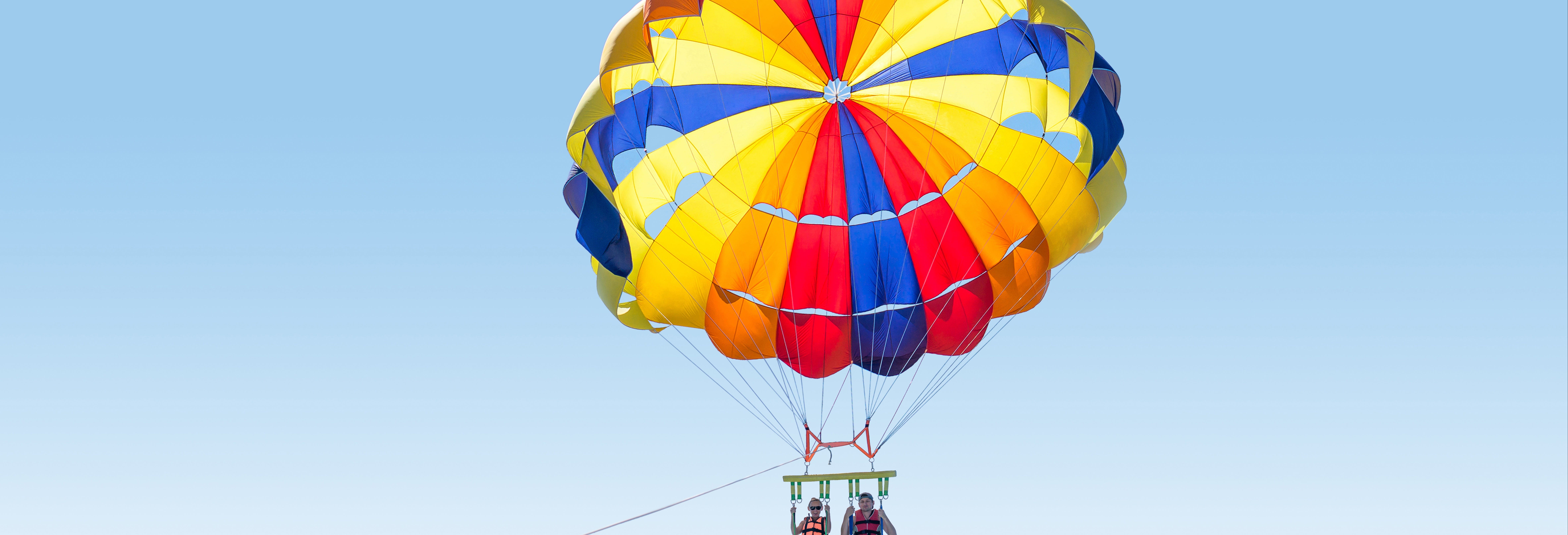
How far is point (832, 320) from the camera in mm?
14688

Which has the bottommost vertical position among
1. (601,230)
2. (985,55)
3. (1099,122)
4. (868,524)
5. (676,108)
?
(868,524)

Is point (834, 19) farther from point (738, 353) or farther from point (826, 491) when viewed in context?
point (826, 491)

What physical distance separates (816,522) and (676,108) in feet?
13.9

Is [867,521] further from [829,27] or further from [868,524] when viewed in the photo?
[829,27]

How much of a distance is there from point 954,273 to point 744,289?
85.5 inches

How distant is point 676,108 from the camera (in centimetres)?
1358

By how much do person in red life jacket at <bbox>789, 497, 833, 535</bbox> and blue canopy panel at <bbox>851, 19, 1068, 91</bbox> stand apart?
4105 millimetres

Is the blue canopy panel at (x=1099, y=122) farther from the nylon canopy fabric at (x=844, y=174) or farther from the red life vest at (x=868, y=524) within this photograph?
the red life vest at (x=868, y=524)

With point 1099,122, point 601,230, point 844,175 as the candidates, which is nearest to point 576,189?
point 601,230

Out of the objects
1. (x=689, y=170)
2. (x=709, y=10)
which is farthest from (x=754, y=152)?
(x=709, y=10)

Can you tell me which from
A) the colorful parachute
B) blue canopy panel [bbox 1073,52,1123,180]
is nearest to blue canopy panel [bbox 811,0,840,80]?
the colorful parachute

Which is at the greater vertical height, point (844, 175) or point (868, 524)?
point (844, 175)

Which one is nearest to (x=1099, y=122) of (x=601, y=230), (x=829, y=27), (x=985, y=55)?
(x=985, y=55)

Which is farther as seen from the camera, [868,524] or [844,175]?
[844,175]
